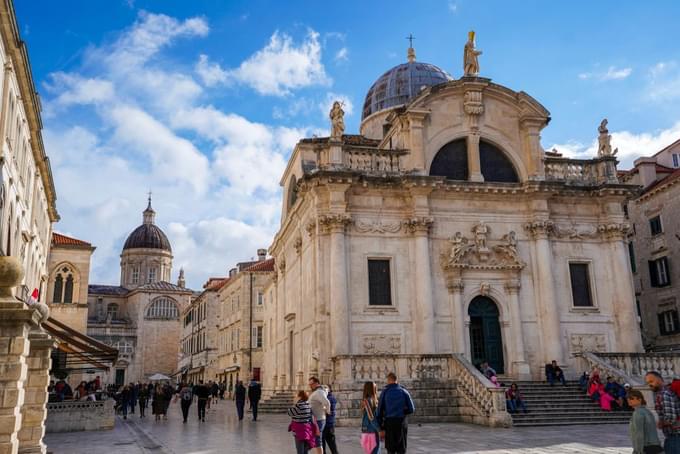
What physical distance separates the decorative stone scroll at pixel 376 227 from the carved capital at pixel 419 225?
0.53 metres

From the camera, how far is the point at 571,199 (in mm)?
27359

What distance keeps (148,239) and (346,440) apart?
79.8m

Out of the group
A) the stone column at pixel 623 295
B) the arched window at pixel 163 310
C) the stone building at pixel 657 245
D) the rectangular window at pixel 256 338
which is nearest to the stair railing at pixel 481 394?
the stone column at pixel 623 295

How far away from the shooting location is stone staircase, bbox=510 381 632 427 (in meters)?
19.8

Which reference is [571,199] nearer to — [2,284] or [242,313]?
[2,284]

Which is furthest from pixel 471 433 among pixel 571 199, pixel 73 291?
pixel 73 291

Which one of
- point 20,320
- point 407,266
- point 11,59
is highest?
point 11,59

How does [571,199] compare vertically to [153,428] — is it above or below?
above

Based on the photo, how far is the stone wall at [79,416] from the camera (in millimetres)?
20375

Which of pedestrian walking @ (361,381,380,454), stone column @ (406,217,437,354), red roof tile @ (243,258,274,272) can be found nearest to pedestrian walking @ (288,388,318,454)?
pedestrian walking @ (361,381,380,454)

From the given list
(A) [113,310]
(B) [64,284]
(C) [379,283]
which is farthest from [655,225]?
(A) [113,310]

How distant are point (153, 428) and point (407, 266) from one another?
36.3 ft

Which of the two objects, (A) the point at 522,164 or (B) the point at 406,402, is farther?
(A) the point at 522,164

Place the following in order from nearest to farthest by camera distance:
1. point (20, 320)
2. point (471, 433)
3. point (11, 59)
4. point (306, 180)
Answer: point (20, 320) → point (471, 433) → point (11, 59) → point (306, 180)
